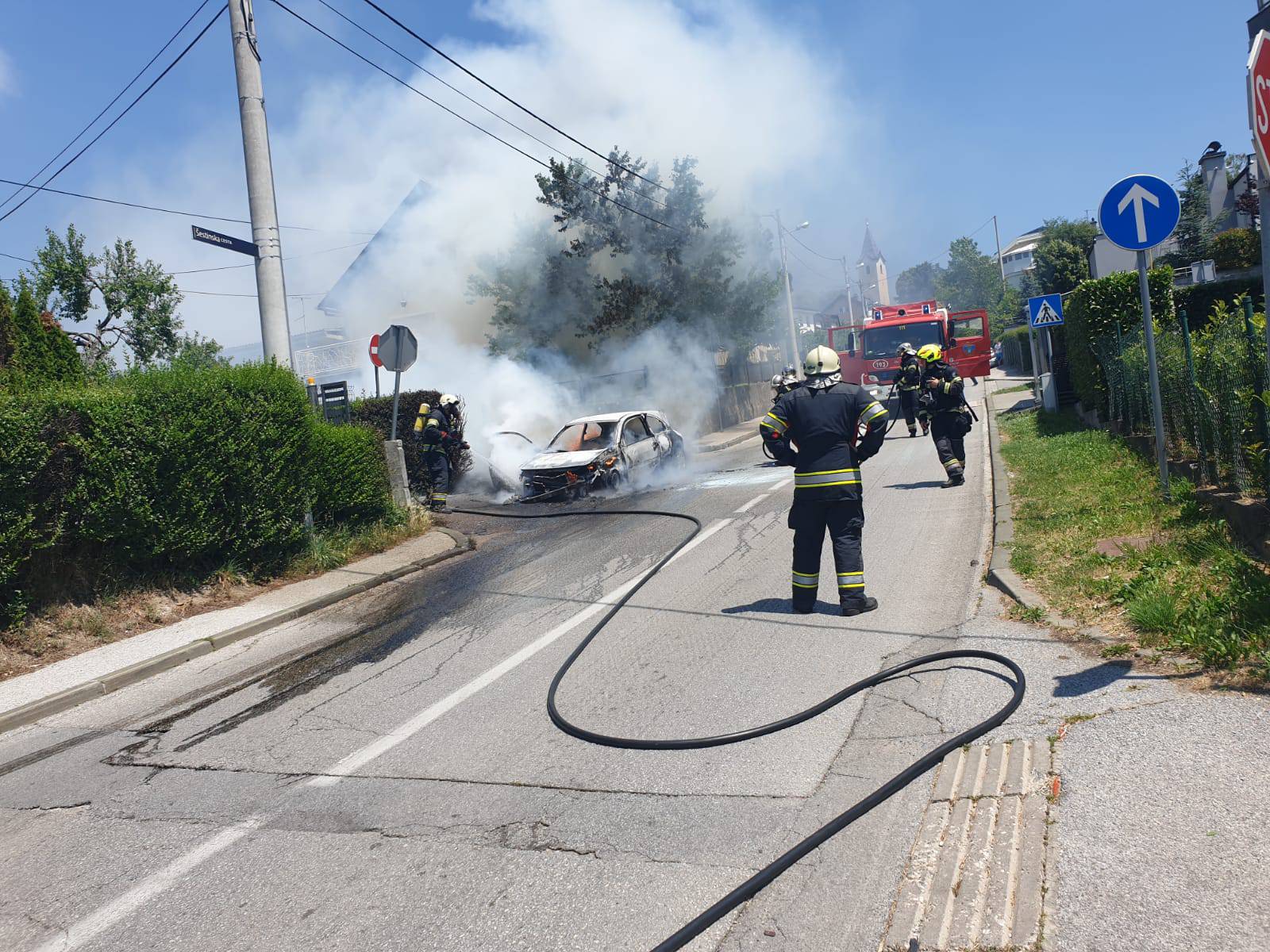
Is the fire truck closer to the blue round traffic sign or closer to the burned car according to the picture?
the burned car

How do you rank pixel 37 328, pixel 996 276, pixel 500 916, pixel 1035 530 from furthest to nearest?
pixel 996 276 < pixel 37 328 < pixel 1035 530 < pixel 500 916

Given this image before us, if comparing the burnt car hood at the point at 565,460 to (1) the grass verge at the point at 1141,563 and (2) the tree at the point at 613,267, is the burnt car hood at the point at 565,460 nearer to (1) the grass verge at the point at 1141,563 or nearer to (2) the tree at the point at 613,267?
(1) the grass verge at the point at 1141,563

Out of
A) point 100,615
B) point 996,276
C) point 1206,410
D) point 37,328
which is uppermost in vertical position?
point 996,276

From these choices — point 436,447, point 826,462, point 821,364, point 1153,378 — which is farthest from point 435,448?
point 1153,378

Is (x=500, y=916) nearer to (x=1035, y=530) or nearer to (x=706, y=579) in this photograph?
(x=706, y=579)

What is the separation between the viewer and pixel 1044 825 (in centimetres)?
333

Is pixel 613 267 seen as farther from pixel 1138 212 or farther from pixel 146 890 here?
pixel 146 890

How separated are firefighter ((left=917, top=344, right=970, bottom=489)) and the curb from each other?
6.22 metres

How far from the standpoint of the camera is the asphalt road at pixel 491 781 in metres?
3.26

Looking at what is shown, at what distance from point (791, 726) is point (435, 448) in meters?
10.5

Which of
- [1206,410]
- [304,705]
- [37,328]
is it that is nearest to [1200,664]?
[1206,410]

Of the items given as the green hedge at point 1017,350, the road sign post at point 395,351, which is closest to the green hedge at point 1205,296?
the road sign post at point 395,351

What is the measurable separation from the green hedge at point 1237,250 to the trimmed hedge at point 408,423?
25932 mm

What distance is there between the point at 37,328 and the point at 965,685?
13.7 m
